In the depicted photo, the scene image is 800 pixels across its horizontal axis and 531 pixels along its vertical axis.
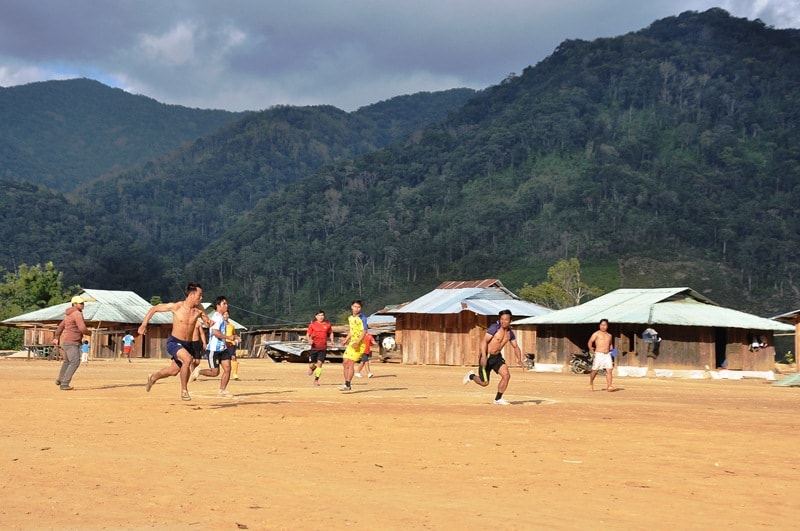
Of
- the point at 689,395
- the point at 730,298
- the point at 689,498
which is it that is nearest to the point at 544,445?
the point at 689,498

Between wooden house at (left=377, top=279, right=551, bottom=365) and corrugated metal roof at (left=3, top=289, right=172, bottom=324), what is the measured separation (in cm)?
1755

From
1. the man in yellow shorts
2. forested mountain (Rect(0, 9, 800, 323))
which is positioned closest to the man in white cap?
the man in yellow shorts

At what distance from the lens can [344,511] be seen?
24.5 ft

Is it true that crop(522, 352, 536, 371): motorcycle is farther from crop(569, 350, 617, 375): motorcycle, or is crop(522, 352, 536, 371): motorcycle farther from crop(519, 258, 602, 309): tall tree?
A: crop(519, 258, 602, 309): tall tree

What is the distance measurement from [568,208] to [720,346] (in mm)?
108934

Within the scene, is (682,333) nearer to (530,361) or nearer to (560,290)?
(530,361)

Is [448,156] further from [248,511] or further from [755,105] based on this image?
[248,511]

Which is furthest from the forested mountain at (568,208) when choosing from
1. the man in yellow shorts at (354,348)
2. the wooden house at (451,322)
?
the man in yellow shorts at (354,348)

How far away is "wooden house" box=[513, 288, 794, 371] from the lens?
3925cm

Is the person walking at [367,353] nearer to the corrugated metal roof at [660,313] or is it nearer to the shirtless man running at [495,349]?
the shirtless man running at [495,349]

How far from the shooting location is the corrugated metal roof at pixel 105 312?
64.5 metres

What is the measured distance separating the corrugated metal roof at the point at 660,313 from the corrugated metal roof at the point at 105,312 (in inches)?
1209

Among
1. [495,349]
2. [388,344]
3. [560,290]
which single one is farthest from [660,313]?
[560,290]

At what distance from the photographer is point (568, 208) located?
496 ft
